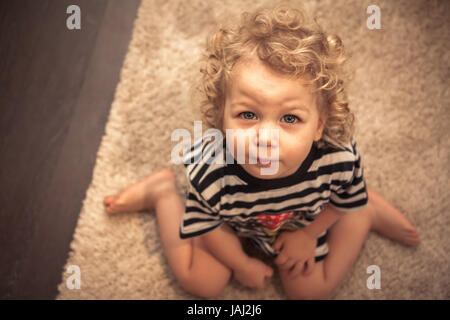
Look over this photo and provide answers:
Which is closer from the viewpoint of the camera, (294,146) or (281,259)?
(294,146)

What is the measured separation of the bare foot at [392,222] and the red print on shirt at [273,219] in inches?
10.8

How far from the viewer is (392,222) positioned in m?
0.84

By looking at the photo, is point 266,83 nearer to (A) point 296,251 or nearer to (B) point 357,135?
(A) point 296,251

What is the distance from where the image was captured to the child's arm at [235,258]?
30.0 inches

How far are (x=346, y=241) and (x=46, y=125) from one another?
744 mm

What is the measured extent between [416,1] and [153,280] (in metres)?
0.97

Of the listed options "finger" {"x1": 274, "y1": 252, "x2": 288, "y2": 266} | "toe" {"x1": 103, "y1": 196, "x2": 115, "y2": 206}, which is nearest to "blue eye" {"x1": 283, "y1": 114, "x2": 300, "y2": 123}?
"finger" {"x1": 274, "y1": 252, "x2": 288, "y2": 266}

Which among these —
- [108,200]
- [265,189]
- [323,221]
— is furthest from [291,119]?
[108,200]

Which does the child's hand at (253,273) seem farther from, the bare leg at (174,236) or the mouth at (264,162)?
the mouth at (264,162)

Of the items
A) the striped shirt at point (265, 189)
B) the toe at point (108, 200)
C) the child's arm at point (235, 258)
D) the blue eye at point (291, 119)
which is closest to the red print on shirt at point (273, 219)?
the striped shirt at point (265, 189)

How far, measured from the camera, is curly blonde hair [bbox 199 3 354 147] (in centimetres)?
51

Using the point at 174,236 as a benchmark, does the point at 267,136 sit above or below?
above

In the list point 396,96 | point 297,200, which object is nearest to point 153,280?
point 297,200

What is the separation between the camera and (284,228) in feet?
2.47
